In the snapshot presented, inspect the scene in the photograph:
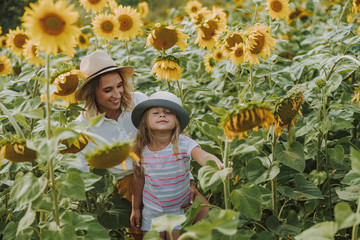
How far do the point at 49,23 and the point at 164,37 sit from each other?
3.27 feet

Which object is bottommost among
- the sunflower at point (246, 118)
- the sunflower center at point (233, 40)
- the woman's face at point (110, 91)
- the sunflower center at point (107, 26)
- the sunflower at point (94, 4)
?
the sunflower at point (246, 118)

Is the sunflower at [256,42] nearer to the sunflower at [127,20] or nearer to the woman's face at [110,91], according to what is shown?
the woman's face at [110,91]

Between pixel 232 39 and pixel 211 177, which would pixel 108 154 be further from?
pixel 232 39

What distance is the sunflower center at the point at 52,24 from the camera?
1.17m

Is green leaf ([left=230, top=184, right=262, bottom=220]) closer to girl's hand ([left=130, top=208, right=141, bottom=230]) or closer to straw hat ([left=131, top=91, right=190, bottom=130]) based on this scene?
straw hat ([left=131, top=91, right=190, bottom=130])

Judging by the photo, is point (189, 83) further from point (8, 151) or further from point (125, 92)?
point (8, 151)

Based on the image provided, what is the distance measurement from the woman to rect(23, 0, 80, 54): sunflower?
0.81 meters

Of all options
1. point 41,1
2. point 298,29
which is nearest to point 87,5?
point 41,1

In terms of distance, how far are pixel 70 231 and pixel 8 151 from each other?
349 millimetres

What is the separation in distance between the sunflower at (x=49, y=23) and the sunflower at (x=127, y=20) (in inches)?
58.0

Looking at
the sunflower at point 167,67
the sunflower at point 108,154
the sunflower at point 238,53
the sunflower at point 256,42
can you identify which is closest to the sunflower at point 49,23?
the sunflower at point 108,154

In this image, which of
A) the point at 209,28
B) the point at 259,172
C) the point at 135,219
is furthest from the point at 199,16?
the point at 135,219

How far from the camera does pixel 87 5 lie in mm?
2621

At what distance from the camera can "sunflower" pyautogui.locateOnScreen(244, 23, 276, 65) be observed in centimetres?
195
